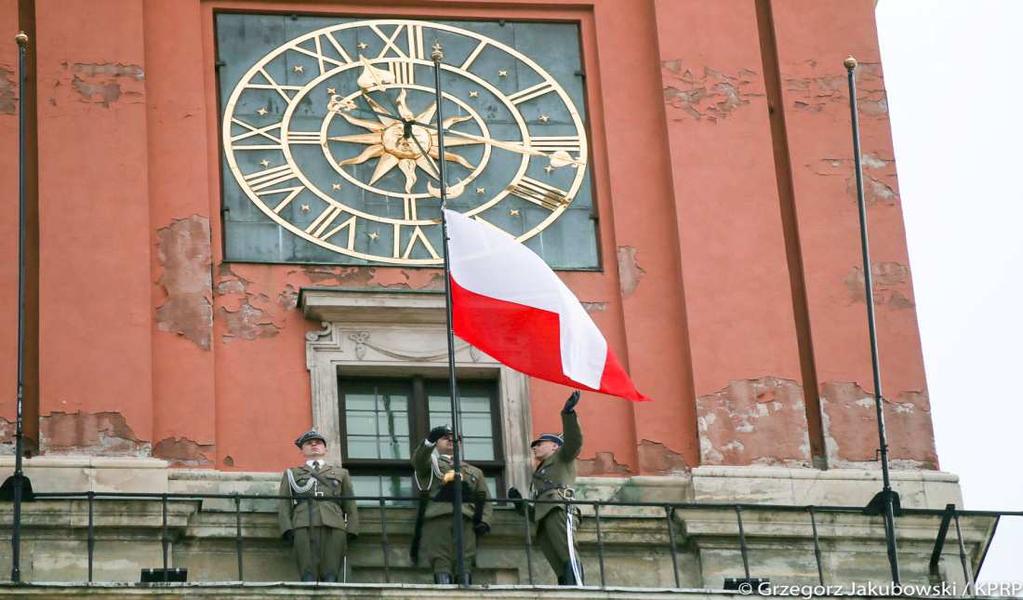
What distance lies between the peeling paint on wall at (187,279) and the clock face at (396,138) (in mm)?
536

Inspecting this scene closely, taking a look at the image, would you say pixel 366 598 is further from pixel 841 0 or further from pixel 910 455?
pixel 841 0

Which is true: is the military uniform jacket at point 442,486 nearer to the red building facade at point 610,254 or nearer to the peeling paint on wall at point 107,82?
the red building facade at point 610,254

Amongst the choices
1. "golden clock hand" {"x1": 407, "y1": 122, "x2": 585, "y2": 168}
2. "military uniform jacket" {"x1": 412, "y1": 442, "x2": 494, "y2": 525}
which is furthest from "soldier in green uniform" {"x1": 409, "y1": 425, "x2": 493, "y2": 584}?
"golden clock hand" {"x1": 407, "y1": 122, "x2": 585, "y2": 168}

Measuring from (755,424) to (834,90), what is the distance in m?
2.67

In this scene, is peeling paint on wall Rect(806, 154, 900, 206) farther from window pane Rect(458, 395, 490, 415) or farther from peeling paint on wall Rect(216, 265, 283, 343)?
peeling paint on wall Rect(216, 265, 283, 343)

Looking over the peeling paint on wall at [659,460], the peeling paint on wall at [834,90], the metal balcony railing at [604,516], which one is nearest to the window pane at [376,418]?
the metal balcony railing at [604,516]

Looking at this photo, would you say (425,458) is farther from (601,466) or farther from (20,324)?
(20,324)

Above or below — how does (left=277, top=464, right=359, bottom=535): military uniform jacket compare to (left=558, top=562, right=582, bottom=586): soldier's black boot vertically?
above

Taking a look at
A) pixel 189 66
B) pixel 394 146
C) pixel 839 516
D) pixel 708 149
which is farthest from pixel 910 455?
pixel 189 66

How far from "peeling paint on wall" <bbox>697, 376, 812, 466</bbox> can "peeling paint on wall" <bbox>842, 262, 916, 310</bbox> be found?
2.85ft

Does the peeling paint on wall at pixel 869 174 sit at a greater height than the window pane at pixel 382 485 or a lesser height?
greater

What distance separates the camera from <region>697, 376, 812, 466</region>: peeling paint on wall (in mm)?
21703

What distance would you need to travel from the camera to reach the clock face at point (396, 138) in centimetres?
2231

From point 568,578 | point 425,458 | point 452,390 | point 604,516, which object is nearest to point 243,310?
point 425,458
